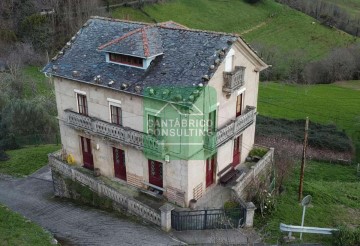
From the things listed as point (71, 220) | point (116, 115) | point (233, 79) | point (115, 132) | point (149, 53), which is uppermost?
point (149, 53)

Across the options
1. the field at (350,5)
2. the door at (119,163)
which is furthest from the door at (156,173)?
the field at (350,5)

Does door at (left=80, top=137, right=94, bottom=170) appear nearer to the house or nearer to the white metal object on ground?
the house

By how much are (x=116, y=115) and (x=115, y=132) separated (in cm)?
145

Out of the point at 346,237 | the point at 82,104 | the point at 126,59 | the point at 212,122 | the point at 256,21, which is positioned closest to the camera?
the point at 346,237

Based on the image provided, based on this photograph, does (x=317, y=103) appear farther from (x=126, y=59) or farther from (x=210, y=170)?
(x=126, y=59)

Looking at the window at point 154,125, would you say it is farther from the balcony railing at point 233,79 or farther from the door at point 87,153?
the door at point 87,153

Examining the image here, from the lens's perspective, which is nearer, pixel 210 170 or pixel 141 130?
pixel 141 130

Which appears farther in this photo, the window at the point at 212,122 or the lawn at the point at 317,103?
the lawn at the point at 317,103

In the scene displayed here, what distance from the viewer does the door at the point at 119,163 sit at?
30.3 metres

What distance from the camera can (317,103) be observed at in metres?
65.5

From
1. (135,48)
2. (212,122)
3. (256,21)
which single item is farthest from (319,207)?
(256,21)

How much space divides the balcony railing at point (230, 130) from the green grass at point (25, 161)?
61.7 feet

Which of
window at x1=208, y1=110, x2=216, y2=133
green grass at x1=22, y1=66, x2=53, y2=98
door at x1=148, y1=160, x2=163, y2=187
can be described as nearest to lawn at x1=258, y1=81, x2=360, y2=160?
window at x1=208, y1=110, x2=216, y2=133

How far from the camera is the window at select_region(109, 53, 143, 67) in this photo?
92.8 feet
